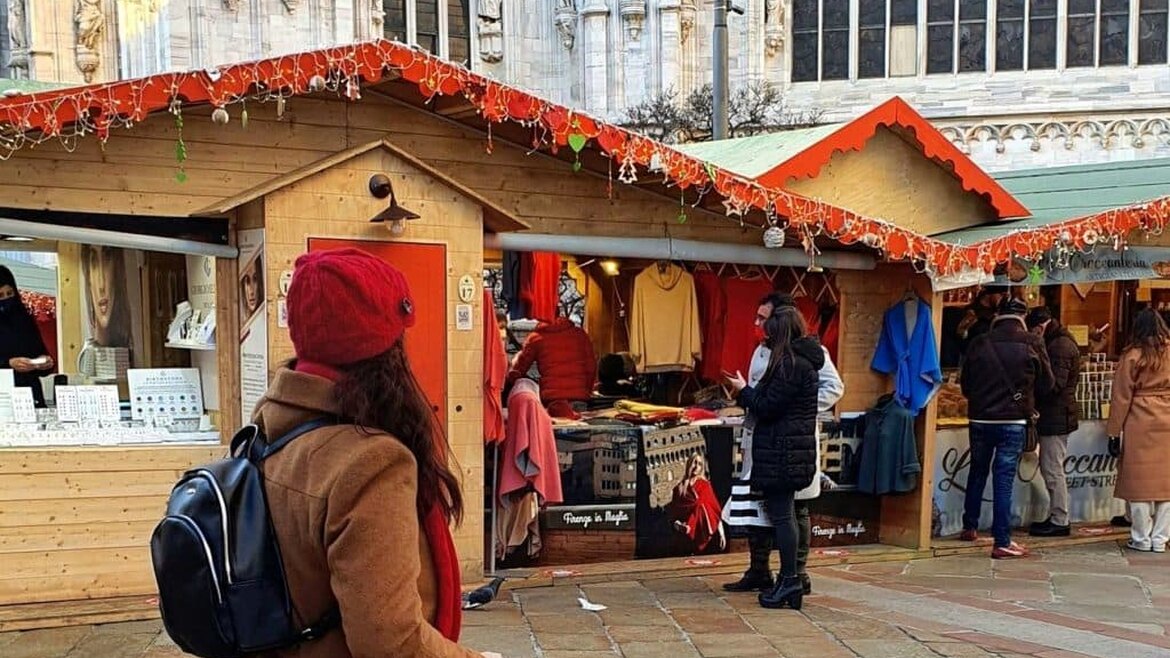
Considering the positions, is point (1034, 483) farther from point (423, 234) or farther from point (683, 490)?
point (423, 234)

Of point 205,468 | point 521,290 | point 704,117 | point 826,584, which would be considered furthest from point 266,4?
point 205,468

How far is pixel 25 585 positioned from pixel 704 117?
53.4 feet

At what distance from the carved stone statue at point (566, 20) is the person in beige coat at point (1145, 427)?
17.8m

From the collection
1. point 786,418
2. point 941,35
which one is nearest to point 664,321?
point 786,418

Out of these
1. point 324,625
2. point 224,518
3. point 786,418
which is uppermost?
point 224,518

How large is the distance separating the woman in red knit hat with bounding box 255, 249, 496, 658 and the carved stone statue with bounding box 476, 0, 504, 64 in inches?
900

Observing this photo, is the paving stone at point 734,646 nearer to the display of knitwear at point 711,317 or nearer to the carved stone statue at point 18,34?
the display of knitwear at point 711,317

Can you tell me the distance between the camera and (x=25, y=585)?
575 centimetres

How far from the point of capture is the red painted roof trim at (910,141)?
8094mm

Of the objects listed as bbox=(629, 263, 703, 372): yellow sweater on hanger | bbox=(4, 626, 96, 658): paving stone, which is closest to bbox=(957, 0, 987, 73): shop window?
bbox=(629, 263, 703, 372): yellow sweater on hanger

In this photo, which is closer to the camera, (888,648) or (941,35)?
(888,648)

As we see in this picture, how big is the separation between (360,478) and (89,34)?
22.1 m

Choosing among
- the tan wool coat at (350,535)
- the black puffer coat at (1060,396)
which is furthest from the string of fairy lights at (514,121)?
the tan wool coat at (350,535)

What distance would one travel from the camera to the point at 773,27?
24.2m
